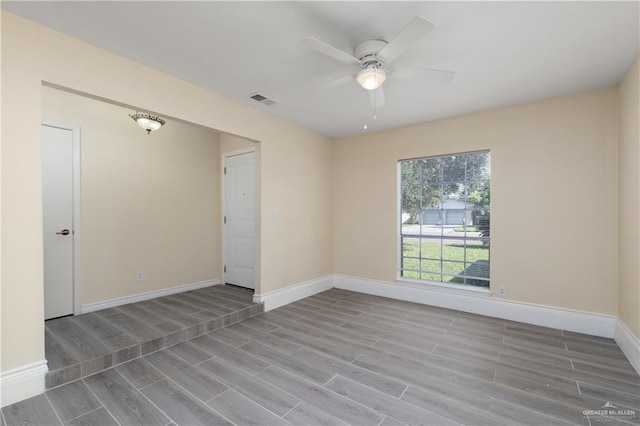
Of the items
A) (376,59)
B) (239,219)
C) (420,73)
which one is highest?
(376,59)

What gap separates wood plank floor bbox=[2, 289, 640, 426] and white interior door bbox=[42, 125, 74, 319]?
1105mm

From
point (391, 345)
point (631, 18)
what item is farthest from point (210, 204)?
point (631, 18)

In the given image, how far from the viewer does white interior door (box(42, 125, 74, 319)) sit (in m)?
A: 3.10

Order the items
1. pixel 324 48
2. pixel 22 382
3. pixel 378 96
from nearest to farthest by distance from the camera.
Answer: pixel 324 48 < pixel 22 382 < pixel 378 96

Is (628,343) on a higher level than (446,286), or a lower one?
lower

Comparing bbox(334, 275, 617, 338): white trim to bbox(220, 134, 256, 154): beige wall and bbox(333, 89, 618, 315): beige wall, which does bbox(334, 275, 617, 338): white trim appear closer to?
bbox(333, 89, 618, 315): beige wall

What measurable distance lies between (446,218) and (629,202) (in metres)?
1.78

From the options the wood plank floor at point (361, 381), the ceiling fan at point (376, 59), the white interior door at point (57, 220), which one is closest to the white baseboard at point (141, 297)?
the white interior door at point (57, 220)

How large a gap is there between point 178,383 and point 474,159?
13.5 ft

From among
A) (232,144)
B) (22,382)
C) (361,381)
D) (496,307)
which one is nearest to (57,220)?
(22,382)

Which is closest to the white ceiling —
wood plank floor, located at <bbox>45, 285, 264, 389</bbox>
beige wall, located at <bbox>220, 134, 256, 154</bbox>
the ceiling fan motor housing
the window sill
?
the ceiling fan motor housing

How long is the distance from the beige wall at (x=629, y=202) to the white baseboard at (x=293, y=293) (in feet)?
11.7

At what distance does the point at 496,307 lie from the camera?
356 cm

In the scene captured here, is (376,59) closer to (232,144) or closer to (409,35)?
(409,35)
